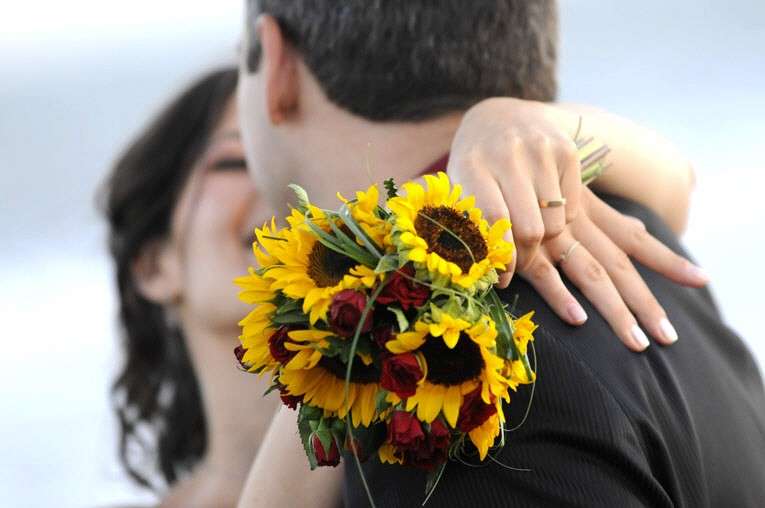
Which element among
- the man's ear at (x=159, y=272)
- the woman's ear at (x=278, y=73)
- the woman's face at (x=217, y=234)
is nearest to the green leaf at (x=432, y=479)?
the woman's ear at (x=278, y=73)

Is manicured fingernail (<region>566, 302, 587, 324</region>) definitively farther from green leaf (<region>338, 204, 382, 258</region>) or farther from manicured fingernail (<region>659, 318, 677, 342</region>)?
green leaf (<region>338, 204, 382, 258</region>)

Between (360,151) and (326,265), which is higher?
(326,265)

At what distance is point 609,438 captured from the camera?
1.17 metres

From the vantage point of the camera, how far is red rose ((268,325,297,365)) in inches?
45.6

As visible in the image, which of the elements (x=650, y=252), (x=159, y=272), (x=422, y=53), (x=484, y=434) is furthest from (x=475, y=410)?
(x=159, y=272)

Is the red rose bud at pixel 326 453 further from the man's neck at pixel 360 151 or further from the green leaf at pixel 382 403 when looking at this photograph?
the man's neck at pixel 360 151

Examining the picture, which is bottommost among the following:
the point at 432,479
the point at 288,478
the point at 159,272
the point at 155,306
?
the point at 155,306

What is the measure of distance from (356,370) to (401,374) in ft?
0.25

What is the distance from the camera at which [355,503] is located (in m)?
1.22

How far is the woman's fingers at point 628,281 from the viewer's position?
1352 mm

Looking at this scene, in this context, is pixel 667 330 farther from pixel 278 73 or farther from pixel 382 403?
pixel 278 73

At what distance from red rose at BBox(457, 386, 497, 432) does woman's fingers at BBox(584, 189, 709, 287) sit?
0.42m

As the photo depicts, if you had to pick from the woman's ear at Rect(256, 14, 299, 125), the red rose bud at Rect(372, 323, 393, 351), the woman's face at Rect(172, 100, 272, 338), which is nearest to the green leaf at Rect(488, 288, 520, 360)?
the red rose bud at Rect(372, 323, 393, 351)

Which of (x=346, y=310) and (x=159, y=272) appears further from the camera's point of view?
(x=159, y=272)
